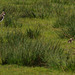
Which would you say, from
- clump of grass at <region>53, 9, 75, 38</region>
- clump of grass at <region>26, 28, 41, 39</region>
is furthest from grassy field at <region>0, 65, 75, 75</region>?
clump of grass at <region>53, 9, 75, 38</region>

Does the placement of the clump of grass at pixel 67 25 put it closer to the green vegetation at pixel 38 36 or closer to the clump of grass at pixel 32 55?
the green vegetation at pixel 38 36

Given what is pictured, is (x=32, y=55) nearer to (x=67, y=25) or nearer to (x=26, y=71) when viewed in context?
(x=26, y=71)

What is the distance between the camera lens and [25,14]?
14375 mm

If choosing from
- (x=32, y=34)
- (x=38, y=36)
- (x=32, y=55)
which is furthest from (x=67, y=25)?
(x=32, y=55)

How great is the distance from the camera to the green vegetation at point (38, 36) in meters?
7.52

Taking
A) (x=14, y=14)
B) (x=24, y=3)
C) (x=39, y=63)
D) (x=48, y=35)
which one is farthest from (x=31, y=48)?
(x=24, y=3)

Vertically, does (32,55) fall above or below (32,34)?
above

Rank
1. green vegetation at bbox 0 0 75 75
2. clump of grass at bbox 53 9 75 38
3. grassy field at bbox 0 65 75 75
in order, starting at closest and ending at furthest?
grassy field at bbox 0 65 75 75, green vegetation at bbox 0 0 75 75, clump of grass at bbox 53 9 75 38

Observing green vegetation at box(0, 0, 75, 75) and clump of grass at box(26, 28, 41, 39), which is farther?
clump of grass at box(26, 28, 41, 39)

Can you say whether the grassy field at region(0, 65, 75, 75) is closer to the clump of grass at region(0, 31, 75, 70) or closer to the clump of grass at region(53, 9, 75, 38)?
the clump of grass at region(0, 31, 75, 70)

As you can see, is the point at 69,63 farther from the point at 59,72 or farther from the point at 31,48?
the point at 31,48

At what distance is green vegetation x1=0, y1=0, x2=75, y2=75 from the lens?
7.52 metres

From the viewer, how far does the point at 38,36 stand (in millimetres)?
10820

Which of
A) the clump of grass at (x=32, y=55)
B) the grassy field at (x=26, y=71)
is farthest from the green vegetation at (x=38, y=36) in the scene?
the grassy field at (x=26, y=71)
